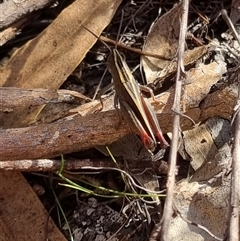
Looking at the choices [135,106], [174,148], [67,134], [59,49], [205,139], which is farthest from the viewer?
[59,49]

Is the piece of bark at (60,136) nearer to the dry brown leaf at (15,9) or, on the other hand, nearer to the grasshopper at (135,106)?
the grasshopper at (135,106)

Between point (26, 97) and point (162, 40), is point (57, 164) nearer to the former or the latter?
point (26, 97)

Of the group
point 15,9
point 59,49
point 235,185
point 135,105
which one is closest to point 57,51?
point 59,49

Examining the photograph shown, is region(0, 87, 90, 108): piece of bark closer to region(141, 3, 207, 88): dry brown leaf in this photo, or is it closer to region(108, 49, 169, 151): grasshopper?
region(108, 49, 169, 151): grasshopper

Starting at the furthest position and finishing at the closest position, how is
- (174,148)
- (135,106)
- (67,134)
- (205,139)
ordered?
(205,139) < (67,134) < (135,106) < (174,148)

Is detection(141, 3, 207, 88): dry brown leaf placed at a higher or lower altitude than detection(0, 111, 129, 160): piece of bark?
higher

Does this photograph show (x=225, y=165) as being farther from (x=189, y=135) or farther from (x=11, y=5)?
(x=11, y=5)

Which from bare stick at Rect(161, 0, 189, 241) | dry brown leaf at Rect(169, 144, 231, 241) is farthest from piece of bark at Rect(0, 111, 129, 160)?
dry brown leaf at Rect(169, 144, 231, 241)

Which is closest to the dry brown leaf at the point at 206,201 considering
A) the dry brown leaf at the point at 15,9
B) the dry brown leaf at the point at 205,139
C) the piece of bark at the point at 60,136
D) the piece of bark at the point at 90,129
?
the dry brown leaf at the point at 205,139
